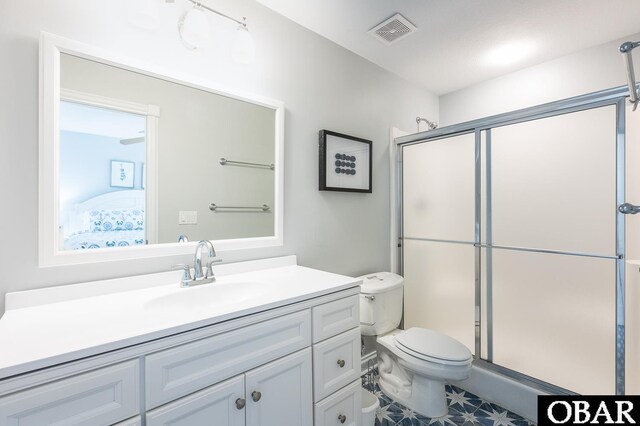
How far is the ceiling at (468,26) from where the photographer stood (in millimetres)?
1611

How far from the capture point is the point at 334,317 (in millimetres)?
1253

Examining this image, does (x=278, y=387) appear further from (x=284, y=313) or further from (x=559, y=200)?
(x=559, y=200)

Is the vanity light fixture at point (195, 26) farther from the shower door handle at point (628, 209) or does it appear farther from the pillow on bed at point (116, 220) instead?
the shower door handle at point (628, 209)

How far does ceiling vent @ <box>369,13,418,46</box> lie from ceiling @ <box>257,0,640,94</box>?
3 cm

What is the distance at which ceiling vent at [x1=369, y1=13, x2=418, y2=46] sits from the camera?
1738 millimetres

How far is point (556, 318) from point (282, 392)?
158 centimetres

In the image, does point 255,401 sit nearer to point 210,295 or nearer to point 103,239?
point 210,295

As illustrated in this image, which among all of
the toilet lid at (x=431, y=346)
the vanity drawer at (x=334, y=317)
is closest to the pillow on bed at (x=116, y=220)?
the vanity drawer at (x=334, y=317)

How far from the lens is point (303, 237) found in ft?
5.90

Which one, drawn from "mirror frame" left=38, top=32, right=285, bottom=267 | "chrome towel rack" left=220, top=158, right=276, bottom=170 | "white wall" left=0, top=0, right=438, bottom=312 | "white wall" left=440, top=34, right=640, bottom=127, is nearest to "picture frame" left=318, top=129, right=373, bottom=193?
"white wall" left=0, top=0, right=438, bottom=312

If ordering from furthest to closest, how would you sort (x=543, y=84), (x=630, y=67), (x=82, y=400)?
(x=543, y=84) → (x=630, y=67) → (x=82, y=400)

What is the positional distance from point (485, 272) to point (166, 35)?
220 centimetres

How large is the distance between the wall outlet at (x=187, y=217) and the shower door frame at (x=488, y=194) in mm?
1593

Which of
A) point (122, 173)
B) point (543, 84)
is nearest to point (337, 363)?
point (122, 173)
